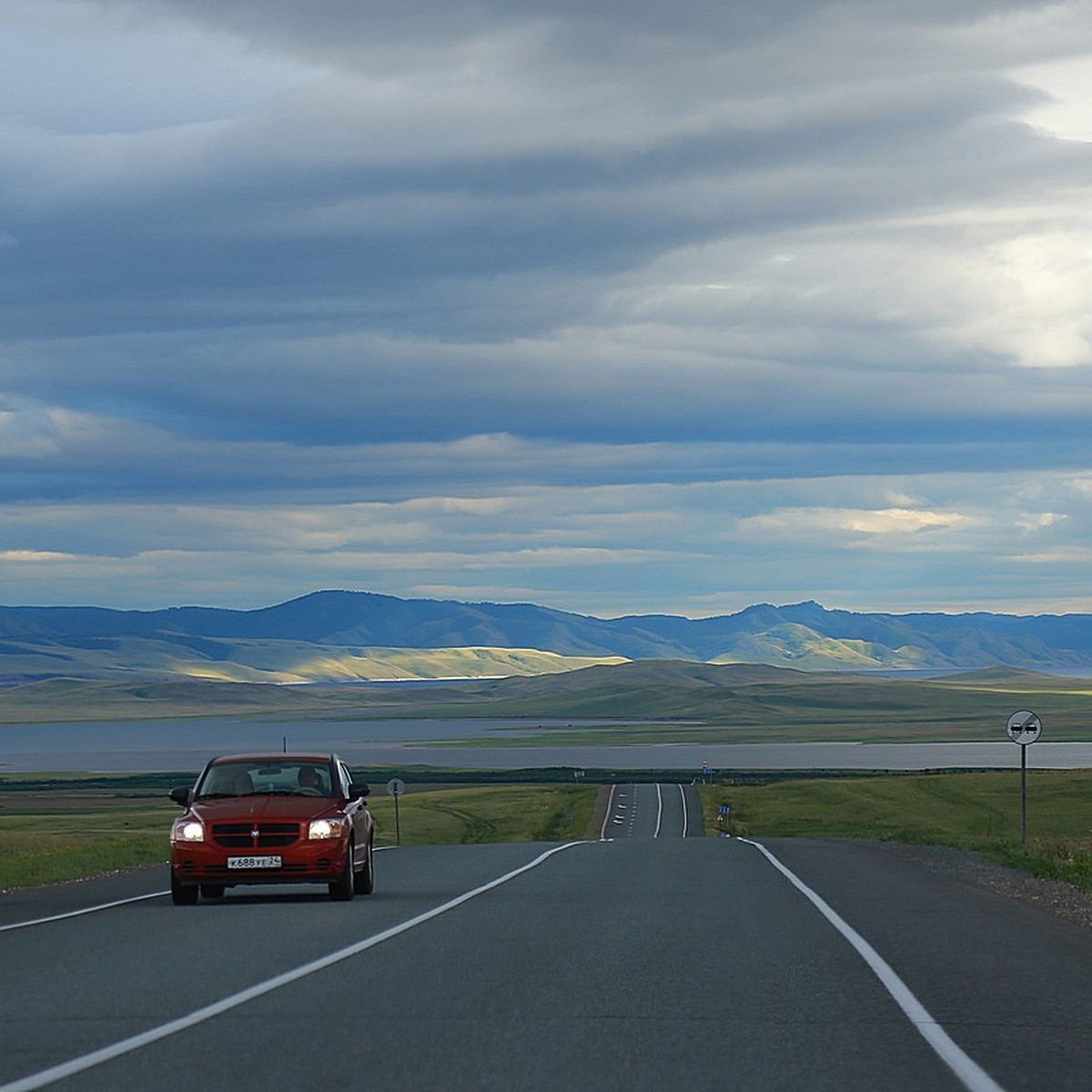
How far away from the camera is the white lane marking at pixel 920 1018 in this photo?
939 cm

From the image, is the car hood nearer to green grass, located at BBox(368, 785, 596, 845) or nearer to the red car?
the red car

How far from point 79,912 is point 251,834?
7.05ft

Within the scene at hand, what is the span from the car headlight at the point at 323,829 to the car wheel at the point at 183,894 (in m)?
1.70

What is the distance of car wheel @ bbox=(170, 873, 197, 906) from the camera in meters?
21.6

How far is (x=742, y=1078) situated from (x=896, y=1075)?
2.78 ft

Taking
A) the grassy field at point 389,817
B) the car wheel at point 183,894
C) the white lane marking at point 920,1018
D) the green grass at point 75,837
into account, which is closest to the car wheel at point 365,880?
the car wheel at point 183,894

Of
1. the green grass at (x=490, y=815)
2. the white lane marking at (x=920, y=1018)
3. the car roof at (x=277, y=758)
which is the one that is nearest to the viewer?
the white lane marking at (x=920, y=1018)

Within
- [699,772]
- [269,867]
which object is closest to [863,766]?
[699,772]

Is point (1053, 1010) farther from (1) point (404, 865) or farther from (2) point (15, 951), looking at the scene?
(1) point (404, 865)

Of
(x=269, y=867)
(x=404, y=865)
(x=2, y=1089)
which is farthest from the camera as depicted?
(x=404, y=865)

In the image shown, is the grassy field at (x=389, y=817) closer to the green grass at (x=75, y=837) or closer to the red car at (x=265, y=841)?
the green grass at (x=75, y=837)

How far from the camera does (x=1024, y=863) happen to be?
3186cm

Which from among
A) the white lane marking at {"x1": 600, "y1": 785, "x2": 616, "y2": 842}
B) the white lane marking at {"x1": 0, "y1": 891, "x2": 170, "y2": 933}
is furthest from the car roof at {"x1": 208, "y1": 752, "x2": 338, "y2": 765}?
the white lane marking at {"x1": 600, "y1": 785, "x2": 616, "y2": 842}

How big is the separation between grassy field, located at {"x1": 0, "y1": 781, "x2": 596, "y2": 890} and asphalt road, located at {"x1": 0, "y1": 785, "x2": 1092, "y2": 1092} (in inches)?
718
